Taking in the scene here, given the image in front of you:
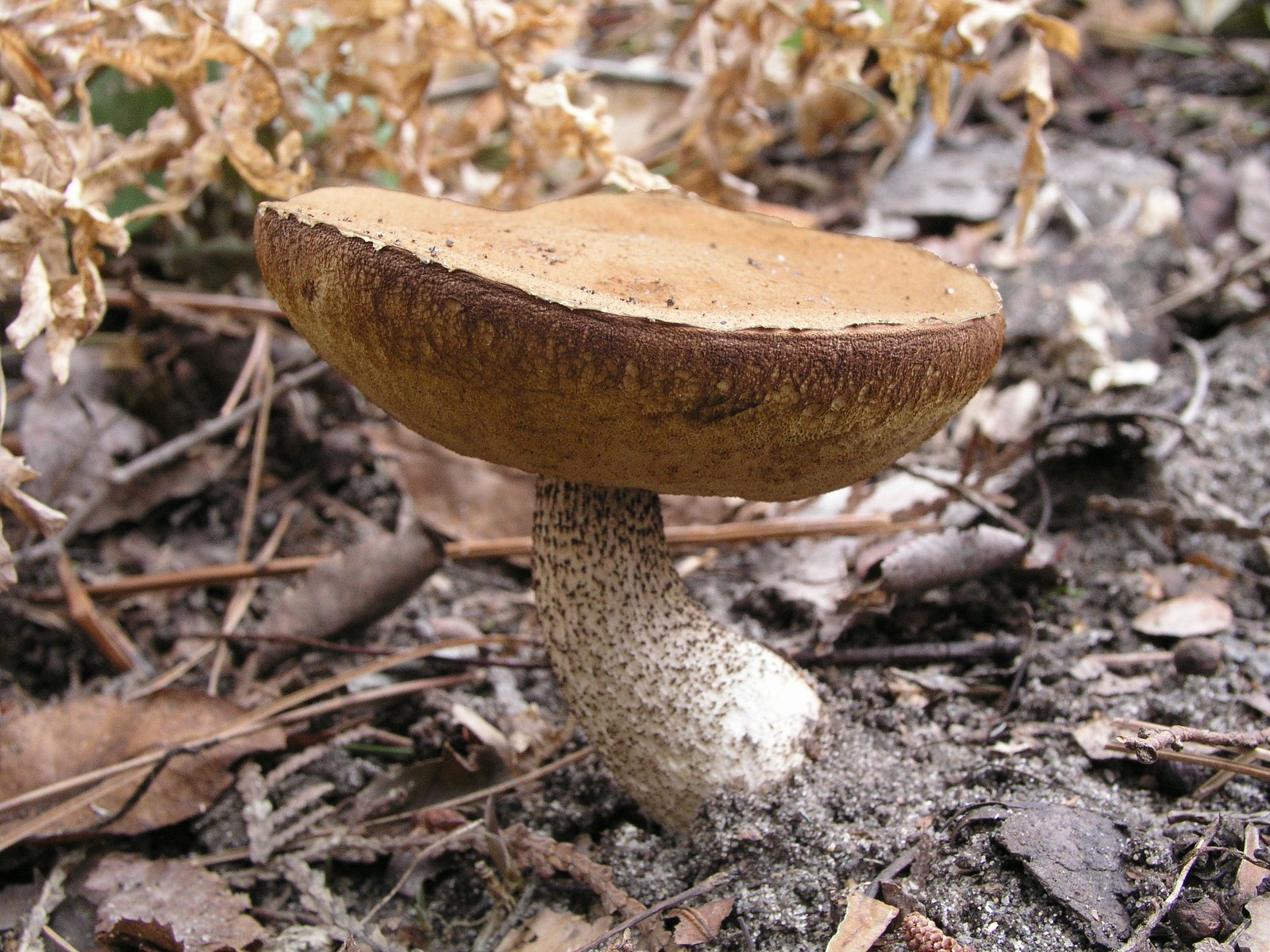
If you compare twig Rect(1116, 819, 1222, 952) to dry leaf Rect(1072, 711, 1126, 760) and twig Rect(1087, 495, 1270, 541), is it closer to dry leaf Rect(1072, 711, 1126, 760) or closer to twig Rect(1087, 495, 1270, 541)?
dry leaf Rect(1072, 711, 1126, 760)

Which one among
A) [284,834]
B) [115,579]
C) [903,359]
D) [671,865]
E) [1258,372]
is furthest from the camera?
[1258,372]

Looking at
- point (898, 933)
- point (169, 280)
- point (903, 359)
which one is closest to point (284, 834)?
point (898, 933)

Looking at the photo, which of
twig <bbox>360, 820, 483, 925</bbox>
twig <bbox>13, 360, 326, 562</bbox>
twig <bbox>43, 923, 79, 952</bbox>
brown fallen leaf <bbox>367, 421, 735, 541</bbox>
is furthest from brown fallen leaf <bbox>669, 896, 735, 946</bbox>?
twig <bbox>13, 360, 326, 562</bbox>

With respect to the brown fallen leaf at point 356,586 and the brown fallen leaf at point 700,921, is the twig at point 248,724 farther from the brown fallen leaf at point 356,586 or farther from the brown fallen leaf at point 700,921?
the brown fallen leaf at point 700,921

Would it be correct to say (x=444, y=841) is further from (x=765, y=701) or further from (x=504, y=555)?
(x=504, y=555)

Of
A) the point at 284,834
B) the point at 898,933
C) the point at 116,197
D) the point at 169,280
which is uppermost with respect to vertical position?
the point at 116,197

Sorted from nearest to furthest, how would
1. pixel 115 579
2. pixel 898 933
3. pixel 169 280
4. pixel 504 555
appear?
pixel 898 933, pixel 115 579, pixel 504 555, pixel 169 280

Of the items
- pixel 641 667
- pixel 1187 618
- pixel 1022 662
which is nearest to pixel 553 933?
pixel 641 667
